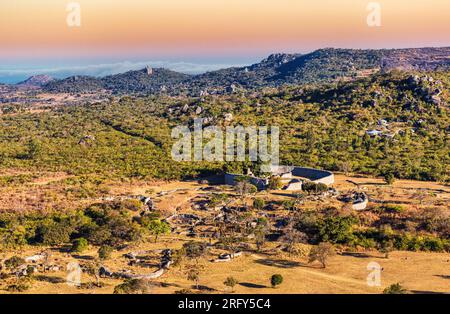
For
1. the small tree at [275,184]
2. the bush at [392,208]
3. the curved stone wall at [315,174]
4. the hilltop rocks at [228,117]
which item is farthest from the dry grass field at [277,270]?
the hilltop rocks at [228,117]

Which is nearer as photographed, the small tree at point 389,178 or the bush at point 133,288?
the bush at point 133,288

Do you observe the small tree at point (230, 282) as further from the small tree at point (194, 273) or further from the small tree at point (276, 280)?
the small tree at point (276, 280)

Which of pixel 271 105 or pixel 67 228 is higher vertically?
pixel 271 105

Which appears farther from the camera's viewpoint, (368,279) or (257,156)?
(257,156)

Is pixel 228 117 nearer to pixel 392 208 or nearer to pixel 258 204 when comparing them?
pixel 258 204

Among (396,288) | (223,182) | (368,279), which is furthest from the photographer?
(223,182)
